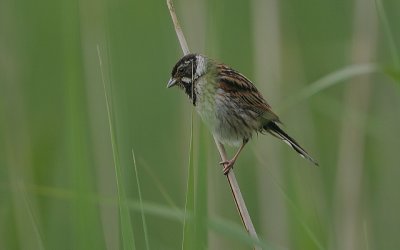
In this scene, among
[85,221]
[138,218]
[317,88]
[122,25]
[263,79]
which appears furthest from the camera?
[122,25]

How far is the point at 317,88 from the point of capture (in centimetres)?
217

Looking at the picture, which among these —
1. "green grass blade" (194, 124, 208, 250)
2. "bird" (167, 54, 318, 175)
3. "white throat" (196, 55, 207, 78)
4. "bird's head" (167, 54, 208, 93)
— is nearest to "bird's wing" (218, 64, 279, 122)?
"bird" (167, 54, 318, 175)

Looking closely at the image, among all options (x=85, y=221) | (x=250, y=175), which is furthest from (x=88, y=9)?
(x=85, y=221)

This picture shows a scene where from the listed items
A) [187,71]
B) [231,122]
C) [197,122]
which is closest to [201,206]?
[197,122]

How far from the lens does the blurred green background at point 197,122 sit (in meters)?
3.07

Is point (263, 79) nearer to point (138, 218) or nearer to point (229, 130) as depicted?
point (229, 130)

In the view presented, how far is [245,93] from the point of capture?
3539 mm

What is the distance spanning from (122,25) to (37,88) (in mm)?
594

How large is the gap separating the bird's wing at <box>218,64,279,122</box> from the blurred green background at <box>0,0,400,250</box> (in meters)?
0.21

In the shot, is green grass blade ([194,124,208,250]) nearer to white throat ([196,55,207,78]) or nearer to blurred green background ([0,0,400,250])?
blurred green background ([0,0,400,250])

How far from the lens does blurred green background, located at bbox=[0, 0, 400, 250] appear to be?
10.1 feet

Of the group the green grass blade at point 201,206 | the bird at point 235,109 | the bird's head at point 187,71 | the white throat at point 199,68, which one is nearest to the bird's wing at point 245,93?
the bird at point 235,109

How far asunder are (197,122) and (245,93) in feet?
5.18

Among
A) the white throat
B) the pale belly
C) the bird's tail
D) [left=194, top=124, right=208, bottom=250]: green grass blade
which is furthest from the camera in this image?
the pale belly
